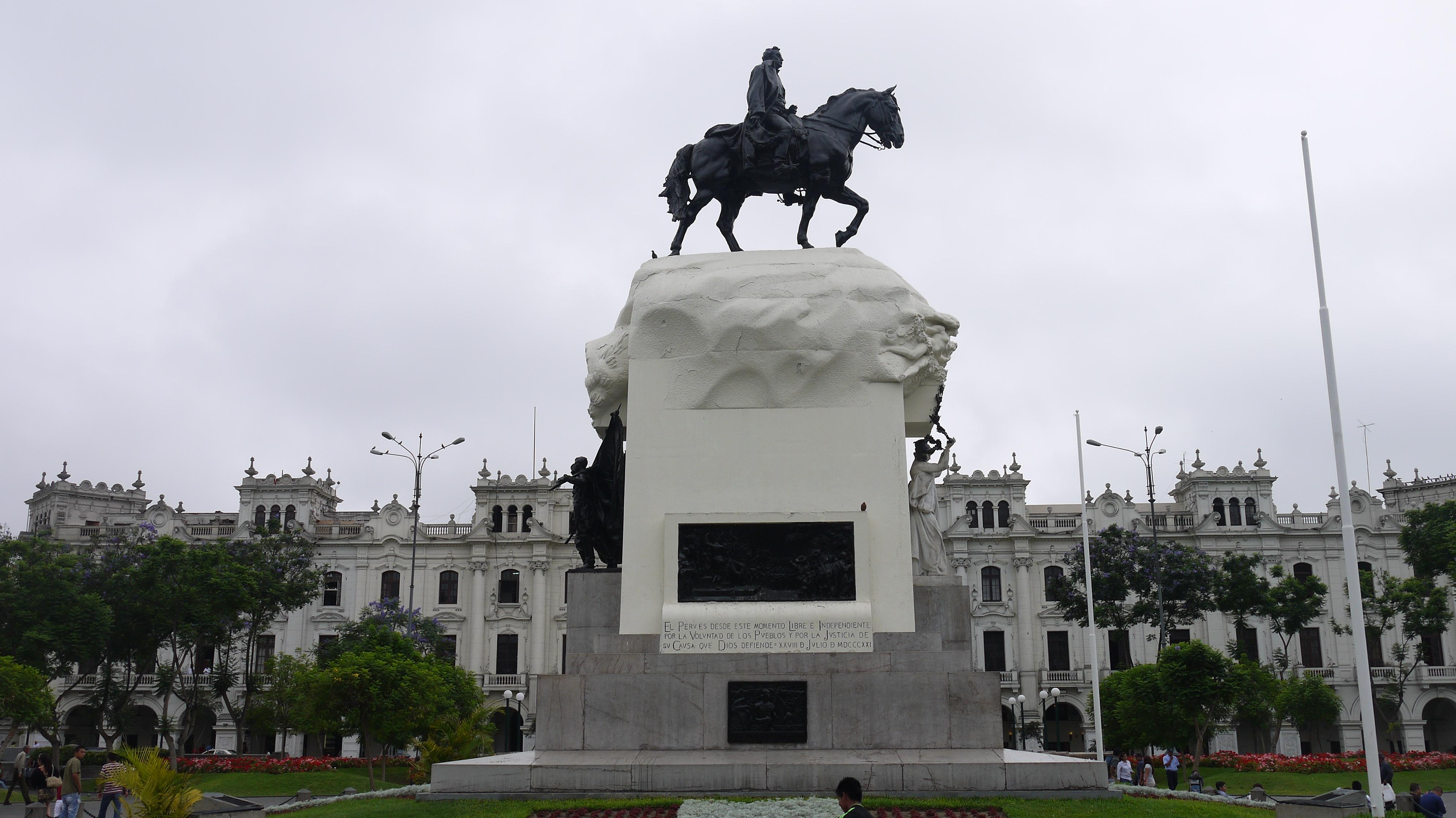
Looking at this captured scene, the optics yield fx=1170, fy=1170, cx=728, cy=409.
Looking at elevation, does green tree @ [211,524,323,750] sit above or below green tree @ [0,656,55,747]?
above

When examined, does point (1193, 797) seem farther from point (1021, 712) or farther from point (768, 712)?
point (1021, 712)

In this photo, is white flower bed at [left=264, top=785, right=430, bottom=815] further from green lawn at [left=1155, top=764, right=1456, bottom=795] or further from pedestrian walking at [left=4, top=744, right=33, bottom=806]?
green lawn at [left=1155, top=764, right=1456, bottom=795]

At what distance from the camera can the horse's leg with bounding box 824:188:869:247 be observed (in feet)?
59.4

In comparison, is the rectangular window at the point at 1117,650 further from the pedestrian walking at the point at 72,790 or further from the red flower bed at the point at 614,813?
the red flower bed at the point at 614,813

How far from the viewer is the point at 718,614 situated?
49.4ft

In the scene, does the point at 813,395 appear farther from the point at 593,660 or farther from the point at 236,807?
the point at 236,807

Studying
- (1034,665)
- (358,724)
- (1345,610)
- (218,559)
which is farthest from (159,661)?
(1345,610)

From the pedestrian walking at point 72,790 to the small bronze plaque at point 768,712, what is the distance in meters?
9.55

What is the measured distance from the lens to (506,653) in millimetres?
59875

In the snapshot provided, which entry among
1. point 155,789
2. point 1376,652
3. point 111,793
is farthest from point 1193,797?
point 1376,652

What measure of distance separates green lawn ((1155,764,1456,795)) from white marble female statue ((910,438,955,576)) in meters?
12.8

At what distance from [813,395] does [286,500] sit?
5290 cm

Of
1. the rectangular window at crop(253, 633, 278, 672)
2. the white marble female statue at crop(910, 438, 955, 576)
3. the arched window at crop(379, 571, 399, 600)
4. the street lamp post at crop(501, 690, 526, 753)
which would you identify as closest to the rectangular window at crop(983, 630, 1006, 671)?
the street lamp post at crop(501, 690, 526, 753)

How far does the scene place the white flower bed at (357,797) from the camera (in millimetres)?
14969
